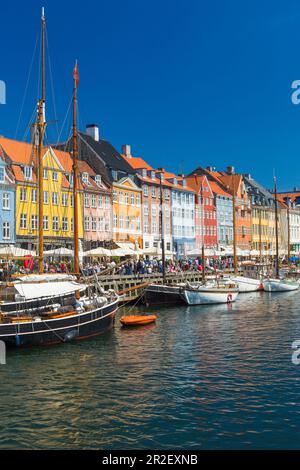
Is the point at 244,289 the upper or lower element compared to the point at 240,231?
lower

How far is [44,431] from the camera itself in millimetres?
15242

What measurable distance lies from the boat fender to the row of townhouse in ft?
50.2

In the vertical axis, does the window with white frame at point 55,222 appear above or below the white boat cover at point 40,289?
above

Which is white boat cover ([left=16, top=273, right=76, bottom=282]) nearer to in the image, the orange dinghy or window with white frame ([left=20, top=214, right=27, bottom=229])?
the orange dinghy

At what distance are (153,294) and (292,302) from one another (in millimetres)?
12348

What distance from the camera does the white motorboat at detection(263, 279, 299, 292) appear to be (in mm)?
63562

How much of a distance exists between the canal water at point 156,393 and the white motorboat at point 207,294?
16.6 meters

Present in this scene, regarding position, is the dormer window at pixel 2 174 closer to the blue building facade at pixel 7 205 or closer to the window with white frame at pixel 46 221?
the blue building facade at pixel 7 205

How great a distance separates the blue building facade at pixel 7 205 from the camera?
187 feet

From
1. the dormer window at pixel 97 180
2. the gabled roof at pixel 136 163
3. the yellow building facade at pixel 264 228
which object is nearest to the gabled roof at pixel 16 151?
the dormer window at pixel 97 180

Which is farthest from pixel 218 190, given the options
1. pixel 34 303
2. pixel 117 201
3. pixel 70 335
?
pixel 70 335

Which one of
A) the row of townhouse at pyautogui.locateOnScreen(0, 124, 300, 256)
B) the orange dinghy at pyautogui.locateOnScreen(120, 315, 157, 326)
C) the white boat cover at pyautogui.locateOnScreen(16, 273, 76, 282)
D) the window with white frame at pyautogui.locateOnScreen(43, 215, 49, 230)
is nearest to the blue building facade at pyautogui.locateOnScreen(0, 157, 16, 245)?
the row of townhouse at pyautogui.locateOnScreen(0, 124, 300, 256)
